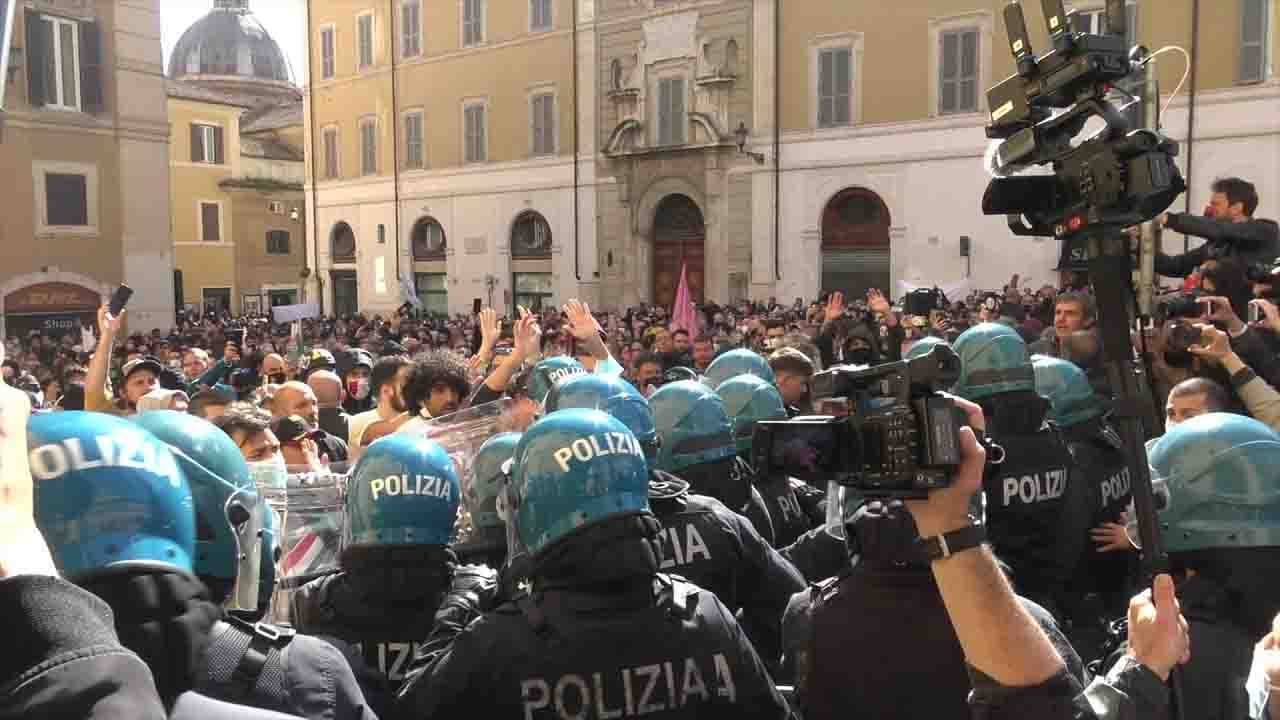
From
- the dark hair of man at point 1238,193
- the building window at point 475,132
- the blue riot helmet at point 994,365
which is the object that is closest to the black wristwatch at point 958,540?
the blue riot helmet at point 994,365

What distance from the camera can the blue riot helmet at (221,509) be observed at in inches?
89.7

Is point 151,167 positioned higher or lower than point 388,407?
higher

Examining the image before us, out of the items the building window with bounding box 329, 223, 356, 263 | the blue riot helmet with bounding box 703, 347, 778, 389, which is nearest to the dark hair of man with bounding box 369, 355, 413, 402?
the blue riot helmet with bounding box 703, 347, 778, 389

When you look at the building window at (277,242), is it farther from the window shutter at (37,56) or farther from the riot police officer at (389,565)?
the riot police officer at (389,565)

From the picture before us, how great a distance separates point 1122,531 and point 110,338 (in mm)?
6374

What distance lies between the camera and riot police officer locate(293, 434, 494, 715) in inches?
119

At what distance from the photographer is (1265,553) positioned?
2.76 metres

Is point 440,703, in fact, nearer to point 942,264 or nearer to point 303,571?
point 303,571

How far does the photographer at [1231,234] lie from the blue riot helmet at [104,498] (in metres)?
5.59

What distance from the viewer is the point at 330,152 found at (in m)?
38.2

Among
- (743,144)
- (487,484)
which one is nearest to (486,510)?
(487,484)

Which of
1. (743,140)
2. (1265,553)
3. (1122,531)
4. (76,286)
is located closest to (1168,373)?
(1122,531)

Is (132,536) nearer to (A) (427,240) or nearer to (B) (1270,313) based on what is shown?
(B) (1270,313)

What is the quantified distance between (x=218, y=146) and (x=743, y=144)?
27626mm
